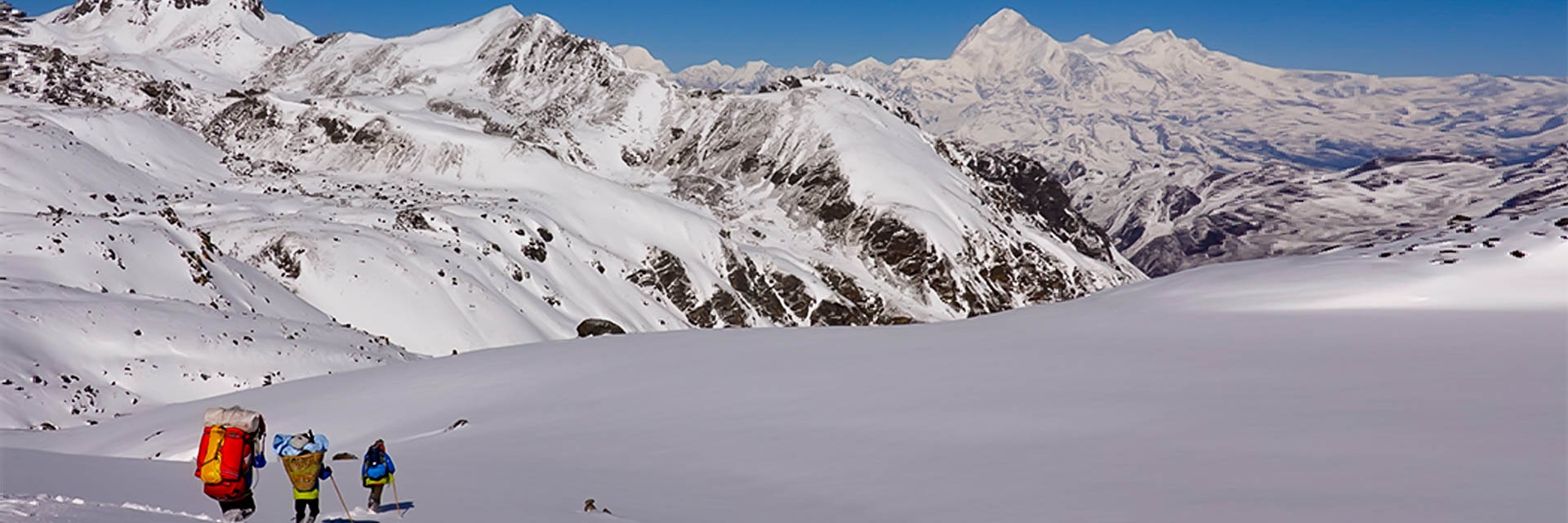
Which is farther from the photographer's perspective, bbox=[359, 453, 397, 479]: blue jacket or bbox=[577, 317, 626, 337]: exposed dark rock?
bbox=[577, 317, 626, 337]: exposed dark rock

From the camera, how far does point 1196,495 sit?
495 inches

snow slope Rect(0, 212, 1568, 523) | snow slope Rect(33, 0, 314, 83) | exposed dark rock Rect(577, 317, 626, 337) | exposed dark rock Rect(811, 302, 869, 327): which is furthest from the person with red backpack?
snow slope Rect(33, 0, 314, 83)

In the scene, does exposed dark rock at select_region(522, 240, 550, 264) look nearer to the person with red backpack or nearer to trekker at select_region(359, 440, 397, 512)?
trekker at select_region(359, 440, 397, 512)

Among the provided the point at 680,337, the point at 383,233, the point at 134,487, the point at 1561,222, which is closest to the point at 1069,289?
the point at 383,233

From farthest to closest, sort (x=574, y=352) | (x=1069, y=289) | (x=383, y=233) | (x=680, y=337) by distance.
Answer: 1. (x=1069, y=289)
2. (x=383, y=233)
3. (x=680, y=337)
4. (x=574, y=352)

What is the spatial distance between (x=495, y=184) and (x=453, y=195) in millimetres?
11259

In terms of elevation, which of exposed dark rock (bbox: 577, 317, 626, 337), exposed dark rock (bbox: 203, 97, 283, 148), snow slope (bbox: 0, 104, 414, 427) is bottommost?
snow slope (bbox: 0, 104, 414, 427)

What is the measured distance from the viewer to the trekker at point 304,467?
10391mm

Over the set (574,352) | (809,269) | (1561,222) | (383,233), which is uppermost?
(809,269)

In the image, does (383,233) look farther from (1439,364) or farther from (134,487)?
(1439,364)

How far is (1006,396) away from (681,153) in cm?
16115

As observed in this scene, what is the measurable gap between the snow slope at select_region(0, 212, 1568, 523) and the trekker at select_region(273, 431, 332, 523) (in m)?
1.38

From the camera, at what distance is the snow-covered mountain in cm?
7981

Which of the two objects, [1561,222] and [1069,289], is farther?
[1069,289]
